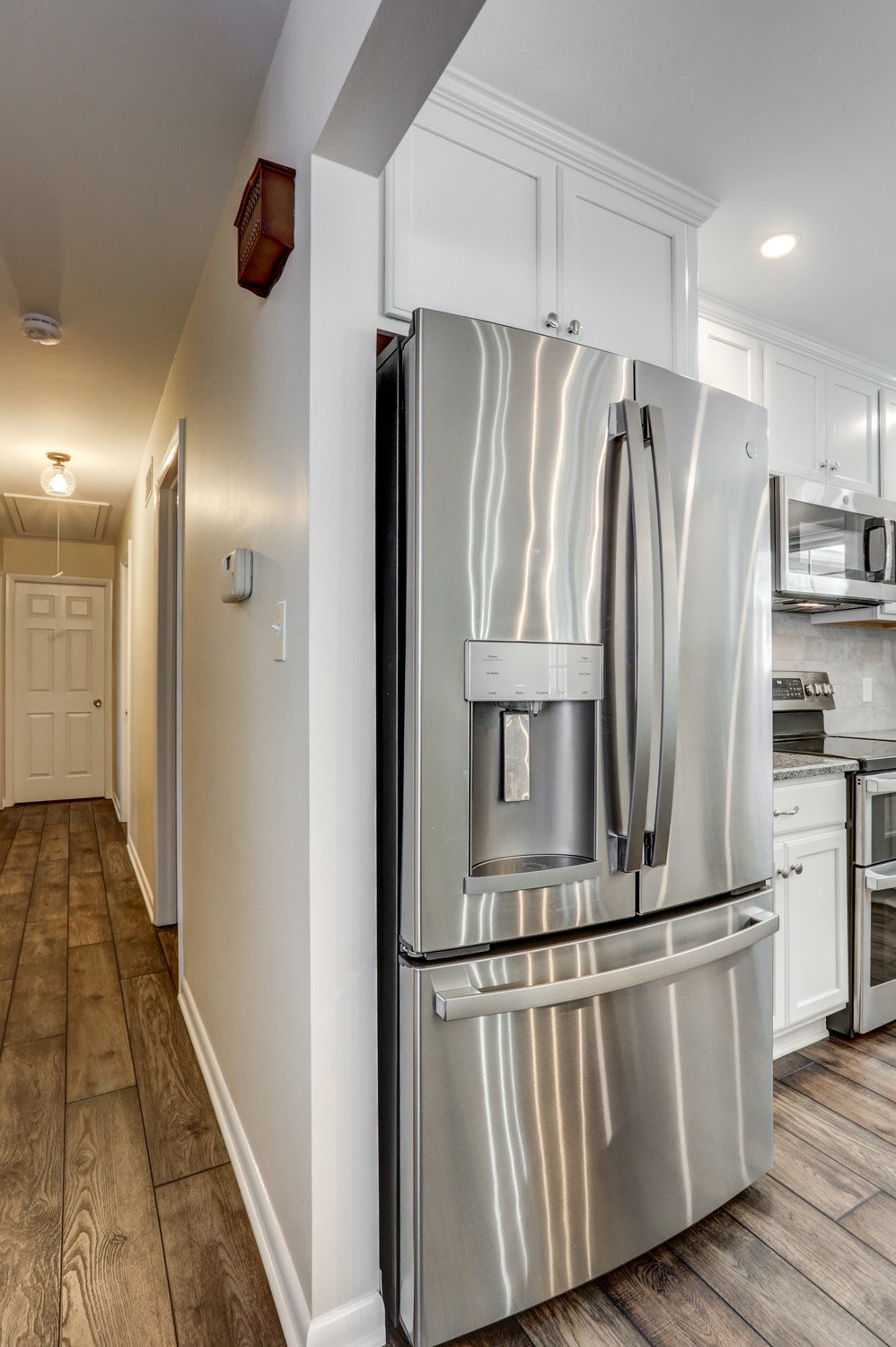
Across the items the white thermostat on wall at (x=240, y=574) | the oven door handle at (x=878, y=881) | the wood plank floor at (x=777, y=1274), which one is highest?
the white thermostat on wall at (x=240, y=574)

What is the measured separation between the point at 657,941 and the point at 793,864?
95cm

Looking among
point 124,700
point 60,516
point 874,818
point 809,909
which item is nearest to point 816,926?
point 809,909

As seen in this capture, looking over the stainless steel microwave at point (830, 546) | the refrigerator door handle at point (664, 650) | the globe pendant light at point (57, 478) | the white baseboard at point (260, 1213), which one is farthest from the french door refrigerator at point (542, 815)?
the globe pendant light at point (57, 478)

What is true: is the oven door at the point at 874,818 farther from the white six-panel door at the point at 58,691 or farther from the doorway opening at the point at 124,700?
the white six-panel door at the point at 58,691

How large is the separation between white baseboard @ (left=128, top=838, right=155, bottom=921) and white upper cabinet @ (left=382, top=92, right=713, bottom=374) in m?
3.15

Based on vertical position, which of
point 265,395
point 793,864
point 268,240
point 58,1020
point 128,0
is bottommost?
point 58,1020

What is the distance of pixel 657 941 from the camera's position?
1.43m

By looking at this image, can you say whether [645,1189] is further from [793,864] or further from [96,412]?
[96,412]

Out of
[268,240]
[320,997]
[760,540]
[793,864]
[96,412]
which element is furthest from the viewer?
[96,412]

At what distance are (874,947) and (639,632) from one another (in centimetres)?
171

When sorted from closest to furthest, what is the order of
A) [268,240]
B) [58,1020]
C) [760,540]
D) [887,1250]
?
[268,240] < [887,1250] < [760,540] < [58,1020]

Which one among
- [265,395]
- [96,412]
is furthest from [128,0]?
[96,412]

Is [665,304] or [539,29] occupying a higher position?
[539,29]

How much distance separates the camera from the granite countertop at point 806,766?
7.02 feet
